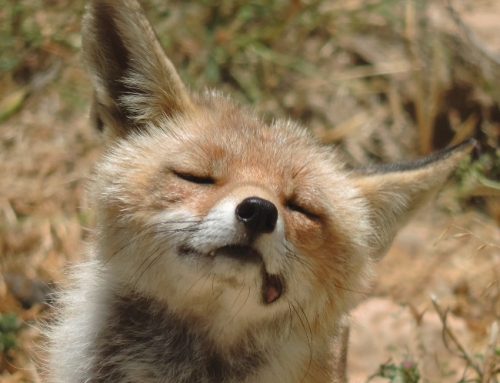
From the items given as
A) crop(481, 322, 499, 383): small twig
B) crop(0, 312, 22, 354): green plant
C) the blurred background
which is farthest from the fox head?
the blurred background

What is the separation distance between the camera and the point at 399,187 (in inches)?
Result: 126

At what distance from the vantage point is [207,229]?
8.25 ft

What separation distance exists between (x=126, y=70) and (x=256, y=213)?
1169mm

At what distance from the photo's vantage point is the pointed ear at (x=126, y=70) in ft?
9.77

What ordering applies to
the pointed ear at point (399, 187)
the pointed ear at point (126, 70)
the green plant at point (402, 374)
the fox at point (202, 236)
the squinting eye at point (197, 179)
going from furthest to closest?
the green plant at point (402, 374)
the pointed ear at point (399, 187)
the pointed ear at point (126, 70)
the squinting eye at point (197, 179)
the fox at point (202, 236)

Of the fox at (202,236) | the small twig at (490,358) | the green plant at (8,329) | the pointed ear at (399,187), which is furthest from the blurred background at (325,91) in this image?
the fox at (202,236)

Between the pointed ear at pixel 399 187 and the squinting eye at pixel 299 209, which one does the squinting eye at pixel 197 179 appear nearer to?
the squinting eye at pixel 299 209

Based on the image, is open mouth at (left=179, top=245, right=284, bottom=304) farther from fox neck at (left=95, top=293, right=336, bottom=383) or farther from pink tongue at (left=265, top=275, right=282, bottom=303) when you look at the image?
fox neck at (left=95, top=293, right=336, bottom=383)

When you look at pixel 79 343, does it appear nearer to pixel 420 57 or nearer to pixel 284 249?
pixel 284 249

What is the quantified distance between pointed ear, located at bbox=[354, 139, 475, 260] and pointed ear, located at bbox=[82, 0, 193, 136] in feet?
3.30

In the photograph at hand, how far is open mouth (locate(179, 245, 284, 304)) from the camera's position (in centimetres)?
252

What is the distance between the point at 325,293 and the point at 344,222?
0.36 metres

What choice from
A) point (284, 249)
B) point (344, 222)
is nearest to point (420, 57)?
point (344, 222)

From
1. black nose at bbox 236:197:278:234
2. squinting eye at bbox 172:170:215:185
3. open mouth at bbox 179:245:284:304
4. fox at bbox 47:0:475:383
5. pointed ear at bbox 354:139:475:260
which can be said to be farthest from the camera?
→ pointed ear at bbox 354:139:475:260
